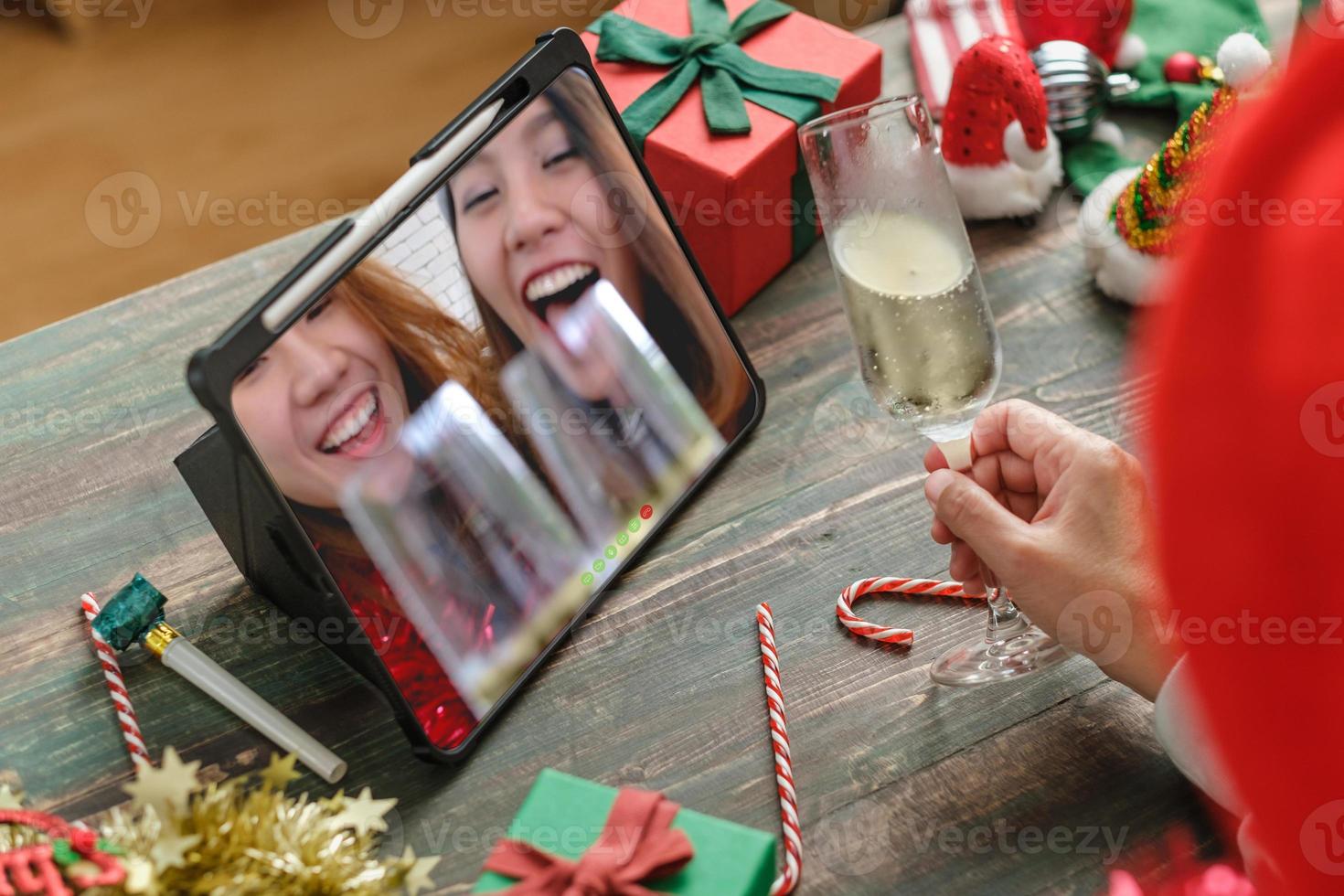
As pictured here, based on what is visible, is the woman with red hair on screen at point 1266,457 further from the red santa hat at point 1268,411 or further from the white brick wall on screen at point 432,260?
the white brick wall on screen at point 432,260

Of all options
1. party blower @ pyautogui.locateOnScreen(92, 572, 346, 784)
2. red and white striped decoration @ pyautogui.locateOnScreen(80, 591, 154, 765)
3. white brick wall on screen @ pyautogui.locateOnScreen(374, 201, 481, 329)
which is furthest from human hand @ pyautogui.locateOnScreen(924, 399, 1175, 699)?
red and white striped decoration @ pyautogui.locateOnScreen(80, 591, 154, 765)

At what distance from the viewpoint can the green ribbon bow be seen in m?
1.09

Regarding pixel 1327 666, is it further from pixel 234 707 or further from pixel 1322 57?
pixel 234 707

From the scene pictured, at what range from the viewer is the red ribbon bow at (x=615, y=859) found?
2.29ft

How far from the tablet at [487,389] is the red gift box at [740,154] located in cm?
7

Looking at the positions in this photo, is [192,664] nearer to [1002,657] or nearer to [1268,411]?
[1002,657]

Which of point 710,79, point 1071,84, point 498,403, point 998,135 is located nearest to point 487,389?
point 498,403

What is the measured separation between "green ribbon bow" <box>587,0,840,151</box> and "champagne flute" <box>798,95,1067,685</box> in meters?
0.25

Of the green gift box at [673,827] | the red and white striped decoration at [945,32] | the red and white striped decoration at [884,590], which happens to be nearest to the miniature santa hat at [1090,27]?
the red and white striped decoration at [945,32]

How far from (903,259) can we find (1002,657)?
30cm

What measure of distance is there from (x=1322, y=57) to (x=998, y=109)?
0.96m

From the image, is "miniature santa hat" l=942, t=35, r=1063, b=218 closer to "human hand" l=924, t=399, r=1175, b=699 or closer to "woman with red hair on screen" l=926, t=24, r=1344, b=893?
"human hand" l=924, t=399, r=1175, b=699

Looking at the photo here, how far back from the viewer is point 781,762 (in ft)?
2.78

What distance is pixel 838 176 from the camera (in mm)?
848
